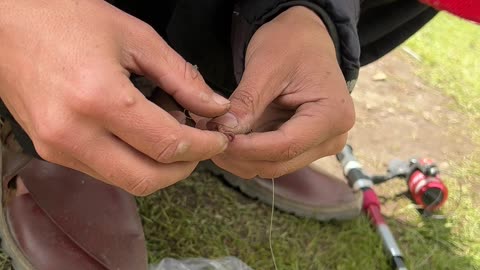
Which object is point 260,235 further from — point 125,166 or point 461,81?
point 461,81

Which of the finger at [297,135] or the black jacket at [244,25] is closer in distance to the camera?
the finger at [297,135]

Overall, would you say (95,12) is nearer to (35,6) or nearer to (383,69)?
(35,6)

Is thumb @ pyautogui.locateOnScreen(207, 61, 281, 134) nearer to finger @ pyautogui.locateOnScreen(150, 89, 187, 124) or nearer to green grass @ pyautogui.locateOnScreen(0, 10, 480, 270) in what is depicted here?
finger @ pyautogui.locateOnScreen(150, 89, 187, 124)

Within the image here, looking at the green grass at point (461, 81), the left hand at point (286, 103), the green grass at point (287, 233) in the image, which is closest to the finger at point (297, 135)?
the left hand at point (286, 103)

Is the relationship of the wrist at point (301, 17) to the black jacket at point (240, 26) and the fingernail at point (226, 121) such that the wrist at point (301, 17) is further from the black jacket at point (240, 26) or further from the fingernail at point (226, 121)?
the fingernail at point (226, 121)

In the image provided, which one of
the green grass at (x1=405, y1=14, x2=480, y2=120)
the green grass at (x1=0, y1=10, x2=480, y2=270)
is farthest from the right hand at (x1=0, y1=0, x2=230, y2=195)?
the green grass at (x1=405, y1=14, x2=480, y2=120)

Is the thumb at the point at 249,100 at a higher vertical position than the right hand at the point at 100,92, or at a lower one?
lower

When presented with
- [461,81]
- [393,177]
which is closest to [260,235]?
[393,177]
